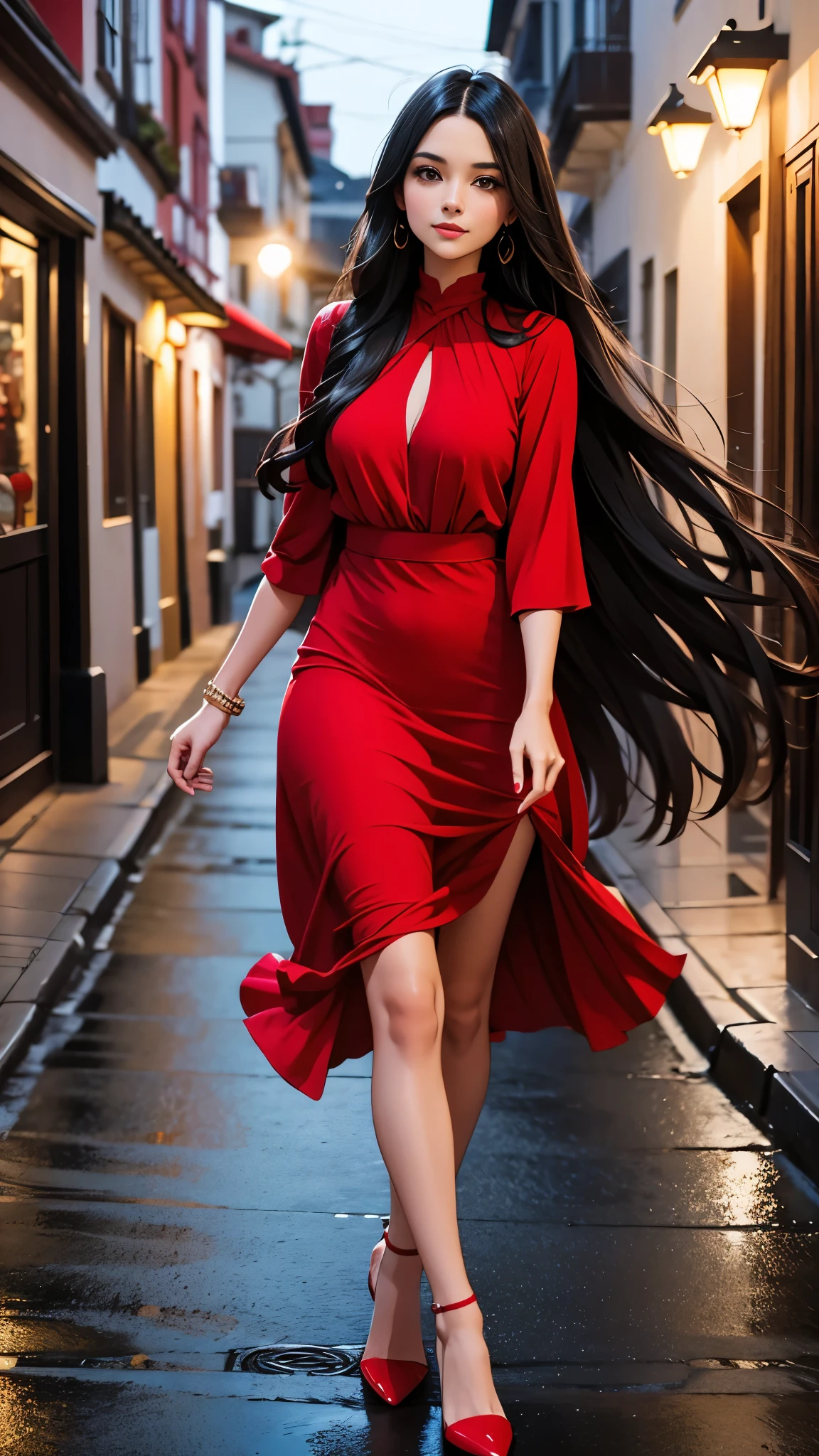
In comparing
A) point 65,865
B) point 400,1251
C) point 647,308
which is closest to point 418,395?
point 400,1251

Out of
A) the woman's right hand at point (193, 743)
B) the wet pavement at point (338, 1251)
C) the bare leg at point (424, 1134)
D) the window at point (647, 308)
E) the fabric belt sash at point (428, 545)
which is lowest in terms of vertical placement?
the wet pavement at point (338, 1251)

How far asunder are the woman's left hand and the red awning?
1512 cm

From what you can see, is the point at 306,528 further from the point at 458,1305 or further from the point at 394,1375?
the point at 394,1375

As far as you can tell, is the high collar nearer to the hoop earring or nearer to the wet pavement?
the hoop earring

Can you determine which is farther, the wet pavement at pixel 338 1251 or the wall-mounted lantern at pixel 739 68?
the wall-mounted lantern at pixel 739 68

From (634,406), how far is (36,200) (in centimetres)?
514

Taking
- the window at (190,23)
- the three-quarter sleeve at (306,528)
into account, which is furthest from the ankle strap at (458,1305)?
the window at (190,23)

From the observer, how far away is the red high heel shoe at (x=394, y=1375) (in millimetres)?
2406

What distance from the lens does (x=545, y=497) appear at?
2422 mm

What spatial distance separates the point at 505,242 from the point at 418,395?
1.05 feet

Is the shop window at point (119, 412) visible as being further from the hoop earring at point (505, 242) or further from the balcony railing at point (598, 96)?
the hoop earring at point (505, 242)

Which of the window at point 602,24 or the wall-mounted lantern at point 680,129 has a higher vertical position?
the window at point 602,24

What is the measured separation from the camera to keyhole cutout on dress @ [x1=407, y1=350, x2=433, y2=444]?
2414mm

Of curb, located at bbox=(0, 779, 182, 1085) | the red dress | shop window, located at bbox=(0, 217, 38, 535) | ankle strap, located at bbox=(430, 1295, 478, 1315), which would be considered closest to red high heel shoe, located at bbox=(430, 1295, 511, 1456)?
ankle strap, located at bbox=(430, 1295, 478, 1315)
